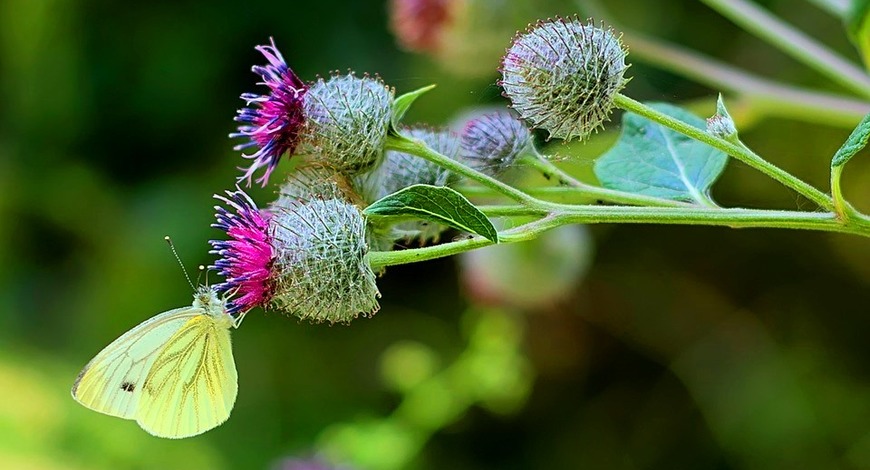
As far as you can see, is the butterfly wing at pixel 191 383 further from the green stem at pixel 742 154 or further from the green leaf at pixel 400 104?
the green stem at pixel 742 154

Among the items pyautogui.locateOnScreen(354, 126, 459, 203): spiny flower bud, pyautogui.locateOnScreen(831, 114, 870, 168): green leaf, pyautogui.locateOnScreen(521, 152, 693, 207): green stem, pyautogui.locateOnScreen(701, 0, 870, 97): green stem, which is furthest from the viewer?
pyautogui.locateOnScreen(701, 0, 870, 97): green stem

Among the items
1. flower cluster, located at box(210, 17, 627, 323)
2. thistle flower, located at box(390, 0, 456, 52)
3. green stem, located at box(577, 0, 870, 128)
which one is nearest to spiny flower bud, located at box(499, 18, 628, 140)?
flower cluster, located at box(210, 17, 627, 323)

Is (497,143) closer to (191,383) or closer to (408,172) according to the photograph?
(408,172)

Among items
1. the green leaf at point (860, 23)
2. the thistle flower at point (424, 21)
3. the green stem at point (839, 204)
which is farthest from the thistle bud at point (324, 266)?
the thistle flower at point (424, 21)

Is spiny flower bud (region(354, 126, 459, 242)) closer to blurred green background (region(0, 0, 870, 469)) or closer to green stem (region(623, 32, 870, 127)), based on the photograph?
green stem (region(623, 32, 870, 127))

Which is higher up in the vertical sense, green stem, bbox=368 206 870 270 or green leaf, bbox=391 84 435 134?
green leaf, bbox=391 84 435 134

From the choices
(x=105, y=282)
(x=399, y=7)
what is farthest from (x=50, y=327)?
(x=399, y=7)

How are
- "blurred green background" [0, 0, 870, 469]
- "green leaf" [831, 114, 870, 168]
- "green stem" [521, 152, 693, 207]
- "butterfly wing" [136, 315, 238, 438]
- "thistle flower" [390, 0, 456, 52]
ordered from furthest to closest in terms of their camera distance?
Result: "blurred green background" [0, 0, 870, 469], "thistle flower" [390, 0, 456, 52], "butterfly wing" [136, 315, 238, 438], "green stem" [521, 152, 693, 207], "green leaf" [831, 114, 870, 168]
